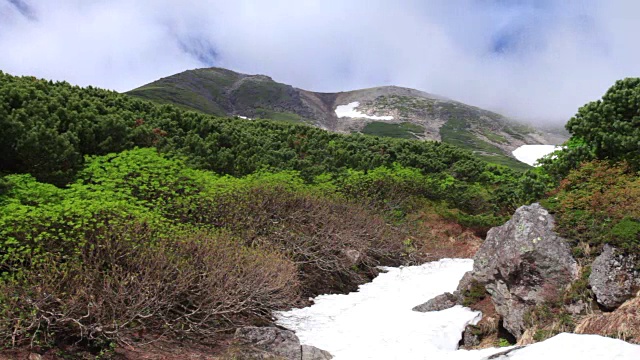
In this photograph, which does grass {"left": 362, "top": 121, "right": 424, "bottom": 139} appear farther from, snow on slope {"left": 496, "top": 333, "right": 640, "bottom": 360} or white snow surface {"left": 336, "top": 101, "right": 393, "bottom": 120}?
snow on slope {"left": 496, "top": 333, "right": 640, "bottom": 360}

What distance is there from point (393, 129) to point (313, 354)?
96068 mm

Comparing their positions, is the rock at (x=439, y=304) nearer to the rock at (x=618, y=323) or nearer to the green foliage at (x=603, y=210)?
the green foliage at (x=603, y=210)

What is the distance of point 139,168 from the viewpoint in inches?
370

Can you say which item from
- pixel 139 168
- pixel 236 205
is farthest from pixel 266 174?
pixel 139 168

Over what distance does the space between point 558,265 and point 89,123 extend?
11234 millimetres

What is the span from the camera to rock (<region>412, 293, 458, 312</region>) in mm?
8828

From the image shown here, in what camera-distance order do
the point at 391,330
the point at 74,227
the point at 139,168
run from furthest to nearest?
the point at 139,168 → the point at 391,330 → the point at 74,227

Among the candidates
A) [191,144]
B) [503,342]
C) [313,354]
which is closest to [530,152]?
[191,144]

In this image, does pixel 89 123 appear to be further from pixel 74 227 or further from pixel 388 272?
pixel 388 272

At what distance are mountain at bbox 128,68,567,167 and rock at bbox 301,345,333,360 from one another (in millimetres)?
82408

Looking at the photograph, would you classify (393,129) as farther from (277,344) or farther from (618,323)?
(618,323)

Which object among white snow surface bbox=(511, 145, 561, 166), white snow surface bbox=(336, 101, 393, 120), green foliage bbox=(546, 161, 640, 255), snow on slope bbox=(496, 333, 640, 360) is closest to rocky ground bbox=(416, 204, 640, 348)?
green foliage bbox=(546, 161, 640, 255)

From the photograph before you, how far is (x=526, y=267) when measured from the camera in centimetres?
684

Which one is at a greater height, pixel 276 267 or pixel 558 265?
pixel 558 265
